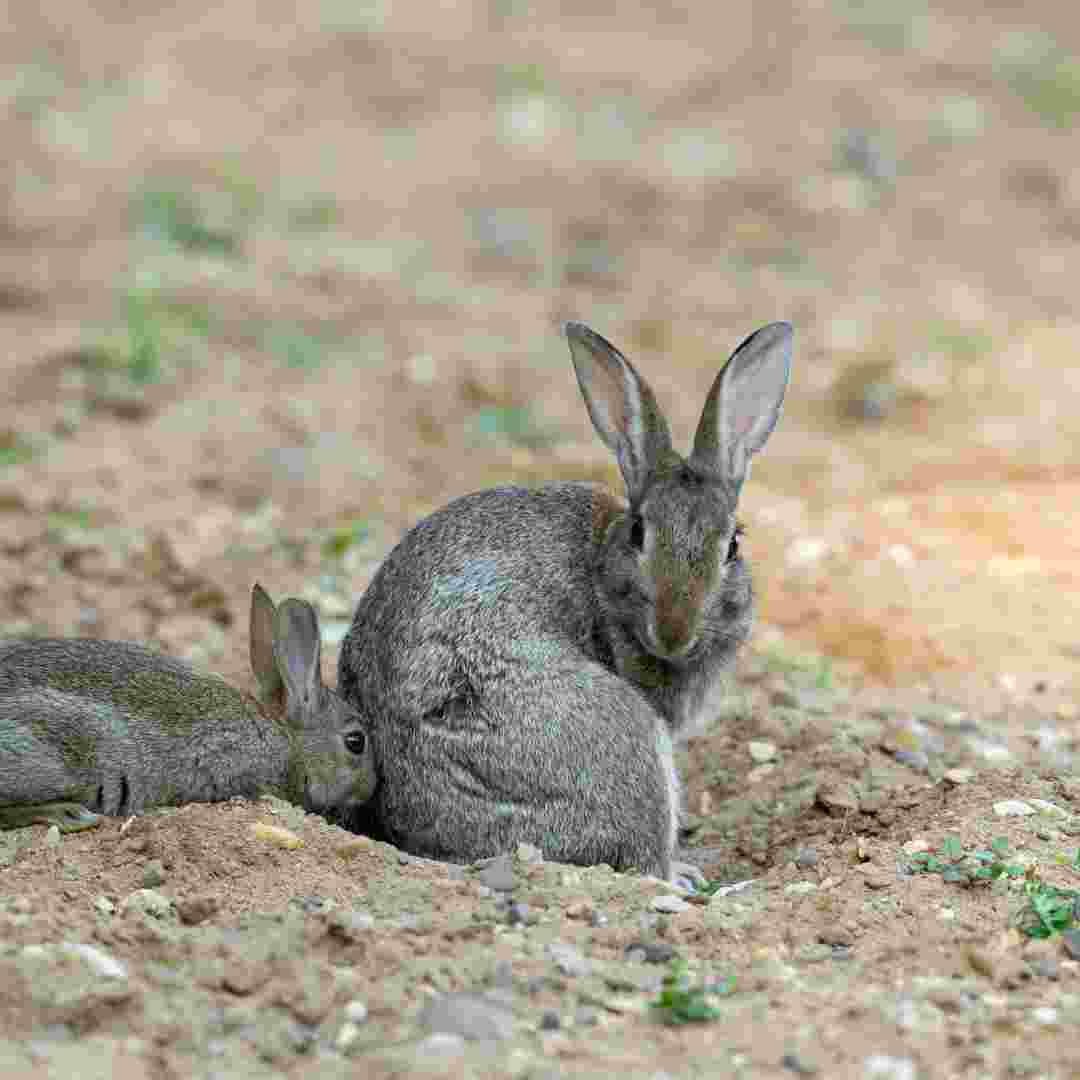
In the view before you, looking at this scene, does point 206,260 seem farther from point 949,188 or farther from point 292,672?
point 292,672

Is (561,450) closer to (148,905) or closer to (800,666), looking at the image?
(800,666)

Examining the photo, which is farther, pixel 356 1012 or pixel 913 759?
pixel 913 759

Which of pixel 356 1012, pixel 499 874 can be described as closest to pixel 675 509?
pixel 499 874

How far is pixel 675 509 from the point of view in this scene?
5.95 metres

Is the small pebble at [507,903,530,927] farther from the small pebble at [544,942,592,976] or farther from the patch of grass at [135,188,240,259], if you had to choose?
the patch of grass at [135,188,240,259]

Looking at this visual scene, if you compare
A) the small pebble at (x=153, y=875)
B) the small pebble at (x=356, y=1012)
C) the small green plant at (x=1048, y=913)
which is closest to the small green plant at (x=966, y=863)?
the small green plant at (x=1048, y=913)

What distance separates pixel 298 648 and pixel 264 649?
20 cm

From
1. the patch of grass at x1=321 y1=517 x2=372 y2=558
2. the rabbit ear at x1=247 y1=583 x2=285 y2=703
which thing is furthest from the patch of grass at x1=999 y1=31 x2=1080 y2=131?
the rabbit ear at x1=247 y1=583 x2=285 y2=703

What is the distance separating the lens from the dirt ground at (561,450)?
4773 millimetres

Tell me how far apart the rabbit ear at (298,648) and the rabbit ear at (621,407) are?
3.78ft

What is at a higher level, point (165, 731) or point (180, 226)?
point (180, 226)

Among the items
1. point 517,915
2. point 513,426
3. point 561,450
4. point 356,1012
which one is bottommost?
point 356,1012

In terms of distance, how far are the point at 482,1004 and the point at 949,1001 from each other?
1.18 metres

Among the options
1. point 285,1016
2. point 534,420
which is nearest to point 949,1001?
point 285,1016
